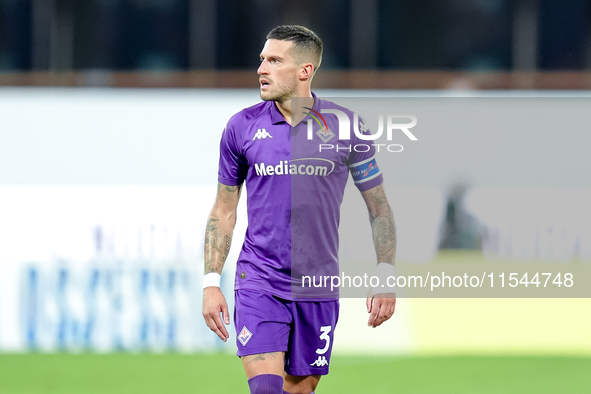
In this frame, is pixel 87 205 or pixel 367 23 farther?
pixel 367 23

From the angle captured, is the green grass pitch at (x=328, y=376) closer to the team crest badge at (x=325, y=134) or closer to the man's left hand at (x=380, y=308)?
the man's left hand at (x=380, y=308)

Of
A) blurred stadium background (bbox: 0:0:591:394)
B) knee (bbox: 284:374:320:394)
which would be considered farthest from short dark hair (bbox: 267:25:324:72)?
blurred stadium background (bbox: 0:0:591:394)

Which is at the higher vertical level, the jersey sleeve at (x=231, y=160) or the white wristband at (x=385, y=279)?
the jersey sleeve at (x=231, y=160)

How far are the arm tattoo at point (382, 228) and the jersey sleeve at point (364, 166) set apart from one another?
0.16 ft

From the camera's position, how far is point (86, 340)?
8.11m

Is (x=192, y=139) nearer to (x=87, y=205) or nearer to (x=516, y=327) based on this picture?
(x=87, y=205)

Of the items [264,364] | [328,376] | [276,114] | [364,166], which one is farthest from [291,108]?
[328,376]

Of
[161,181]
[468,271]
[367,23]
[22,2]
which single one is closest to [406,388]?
[468,271]

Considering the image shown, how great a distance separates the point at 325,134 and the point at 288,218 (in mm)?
488

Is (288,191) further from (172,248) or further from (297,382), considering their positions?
(172,248)

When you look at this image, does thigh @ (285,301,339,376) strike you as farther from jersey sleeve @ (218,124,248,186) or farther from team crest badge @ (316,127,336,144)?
team crest badge @ (316,127,336,144)

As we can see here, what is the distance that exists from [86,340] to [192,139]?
223 cm

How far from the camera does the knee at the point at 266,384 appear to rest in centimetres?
385

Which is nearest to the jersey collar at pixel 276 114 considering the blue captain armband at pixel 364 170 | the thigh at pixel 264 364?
the blue captain armband at pixel 364 170
